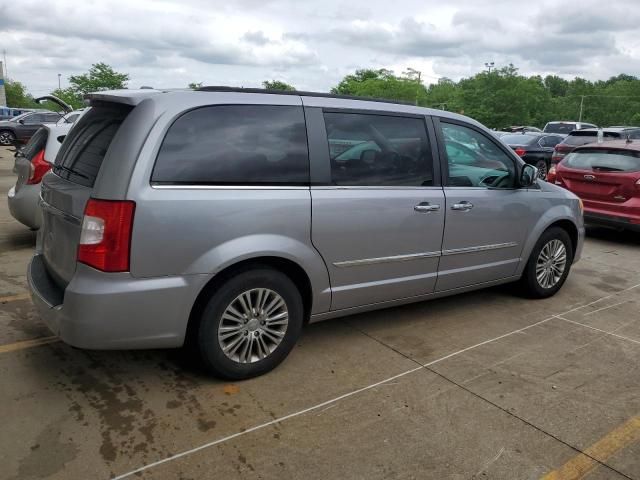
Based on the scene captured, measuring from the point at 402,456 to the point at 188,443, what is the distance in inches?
41.8

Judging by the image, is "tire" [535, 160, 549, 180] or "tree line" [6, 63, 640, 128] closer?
"tire" [535, 160, 549, 180]

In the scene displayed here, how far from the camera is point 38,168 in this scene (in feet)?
19.3

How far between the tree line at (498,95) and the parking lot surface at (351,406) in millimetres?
46533

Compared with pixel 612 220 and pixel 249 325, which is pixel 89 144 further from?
pixel 612 220

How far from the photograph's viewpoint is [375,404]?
10.2 ft

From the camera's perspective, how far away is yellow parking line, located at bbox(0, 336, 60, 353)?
142 inches

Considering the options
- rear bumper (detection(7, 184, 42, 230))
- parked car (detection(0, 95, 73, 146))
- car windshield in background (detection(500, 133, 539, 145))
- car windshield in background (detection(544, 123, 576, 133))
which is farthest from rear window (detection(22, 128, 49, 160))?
car windshield in background (detection(544, 123, 576, 133))

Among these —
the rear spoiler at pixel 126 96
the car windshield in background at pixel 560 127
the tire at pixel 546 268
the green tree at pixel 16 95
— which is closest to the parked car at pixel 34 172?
the rear spoiler at pixel 126 96

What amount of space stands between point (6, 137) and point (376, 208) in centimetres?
2431

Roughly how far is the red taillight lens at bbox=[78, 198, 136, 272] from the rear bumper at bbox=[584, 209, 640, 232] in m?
6.82

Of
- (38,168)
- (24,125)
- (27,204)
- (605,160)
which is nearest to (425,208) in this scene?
(38,168)

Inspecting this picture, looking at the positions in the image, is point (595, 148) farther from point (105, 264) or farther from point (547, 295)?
point (105, 264)

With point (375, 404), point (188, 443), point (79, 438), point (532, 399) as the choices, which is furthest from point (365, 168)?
point (79, 438)

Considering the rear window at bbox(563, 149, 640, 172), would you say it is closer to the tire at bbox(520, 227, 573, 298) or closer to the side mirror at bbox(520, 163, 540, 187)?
the tire at bbox(520, 227, 573, 298)
